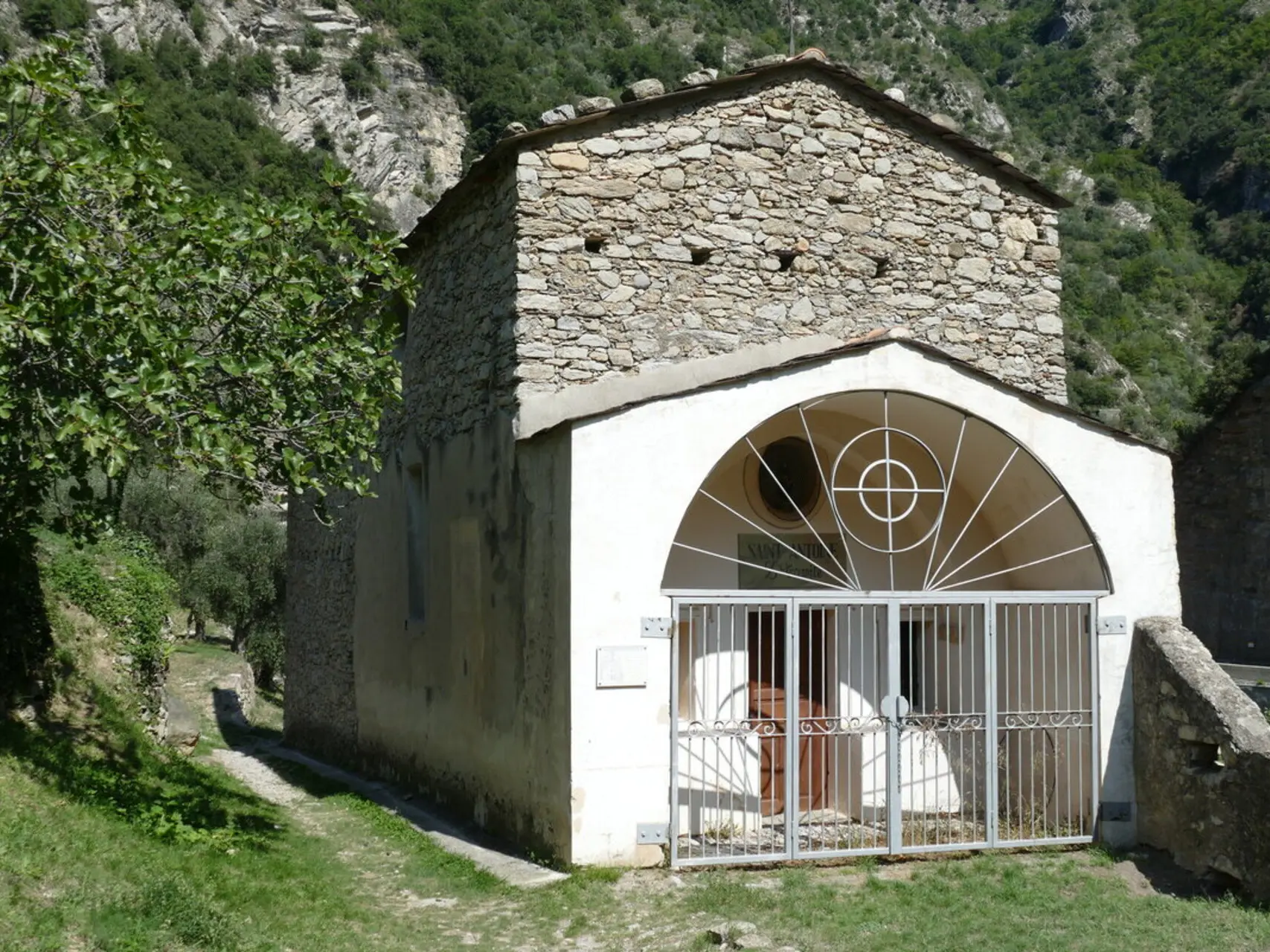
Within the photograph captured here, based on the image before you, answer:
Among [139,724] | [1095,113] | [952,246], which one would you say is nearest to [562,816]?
[139,724]

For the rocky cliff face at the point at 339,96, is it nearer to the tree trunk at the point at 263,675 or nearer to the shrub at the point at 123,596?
the tree trunk at the point at 263,675

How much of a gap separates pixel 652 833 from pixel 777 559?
298 cm

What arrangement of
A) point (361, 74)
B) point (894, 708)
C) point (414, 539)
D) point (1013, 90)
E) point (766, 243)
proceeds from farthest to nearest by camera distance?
point (1013, 90) → point (361, 74) → point (414, 539) → point (766, 243) → point (894, 708)

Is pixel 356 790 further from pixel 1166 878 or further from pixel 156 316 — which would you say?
pixel 1166 878

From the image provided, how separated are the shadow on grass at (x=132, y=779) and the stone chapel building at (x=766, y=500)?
6.37 feet

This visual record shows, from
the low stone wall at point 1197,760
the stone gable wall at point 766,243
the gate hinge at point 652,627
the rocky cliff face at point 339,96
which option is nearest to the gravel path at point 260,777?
the gate hinge at point 652,627

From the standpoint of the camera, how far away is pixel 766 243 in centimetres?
1056

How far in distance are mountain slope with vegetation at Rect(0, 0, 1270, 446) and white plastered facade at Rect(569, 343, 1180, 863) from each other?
32.0 metres

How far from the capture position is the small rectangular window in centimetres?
1298

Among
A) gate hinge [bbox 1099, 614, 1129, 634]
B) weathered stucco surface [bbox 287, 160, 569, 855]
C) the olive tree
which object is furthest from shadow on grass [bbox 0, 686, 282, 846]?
gate hinge [bbox 1099, 614, 1129, 634]

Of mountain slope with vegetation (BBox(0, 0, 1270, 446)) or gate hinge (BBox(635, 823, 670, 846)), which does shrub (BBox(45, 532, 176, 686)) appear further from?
mountain slope with vegetation (BBox(0, 0, 1270, 446))

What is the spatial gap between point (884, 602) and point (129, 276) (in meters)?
5.50

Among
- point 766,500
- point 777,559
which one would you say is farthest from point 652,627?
point 766,500

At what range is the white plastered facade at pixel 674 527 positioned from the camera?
322 inches
